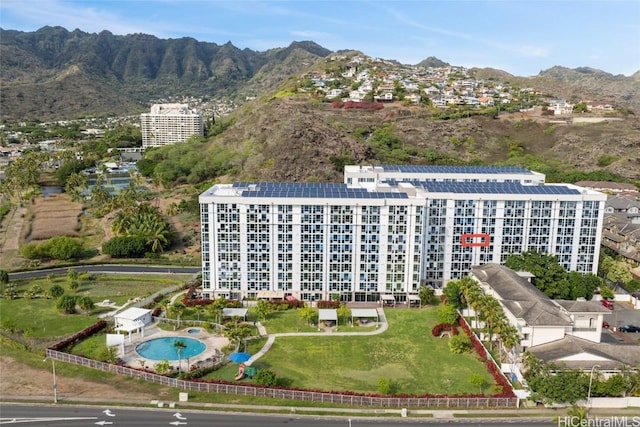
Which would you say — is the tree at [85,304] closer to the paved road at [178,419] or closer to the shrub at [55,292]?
the shrub at [55,292]

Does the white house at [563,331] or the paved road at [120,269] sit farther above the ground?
the white house at [563,331]

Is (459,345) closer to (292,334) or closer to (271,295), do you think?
(292,334)

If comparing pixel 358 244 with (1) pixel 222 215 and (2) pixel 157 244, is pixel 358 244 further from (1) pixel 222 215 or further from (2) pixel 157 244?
(2) pixel 157 244

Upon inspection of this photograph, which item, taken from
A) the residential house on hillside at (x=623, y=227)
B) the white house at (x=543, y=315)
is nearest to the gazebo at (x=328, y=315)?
the white house at (x=543, y=315)

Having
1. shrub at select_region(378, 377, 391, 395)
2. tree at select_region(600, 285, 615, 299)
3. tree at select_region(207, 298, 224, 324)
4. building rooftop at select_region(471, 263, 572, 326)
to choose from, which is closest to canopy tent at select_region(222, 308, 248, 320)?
tree at select_region(207, 298, 224, 324)

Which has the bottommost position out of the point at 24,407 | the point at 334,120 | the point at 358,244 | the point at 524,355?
the point at 24,407

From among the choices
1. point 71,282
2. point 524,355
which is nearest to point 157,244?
point 71,282
